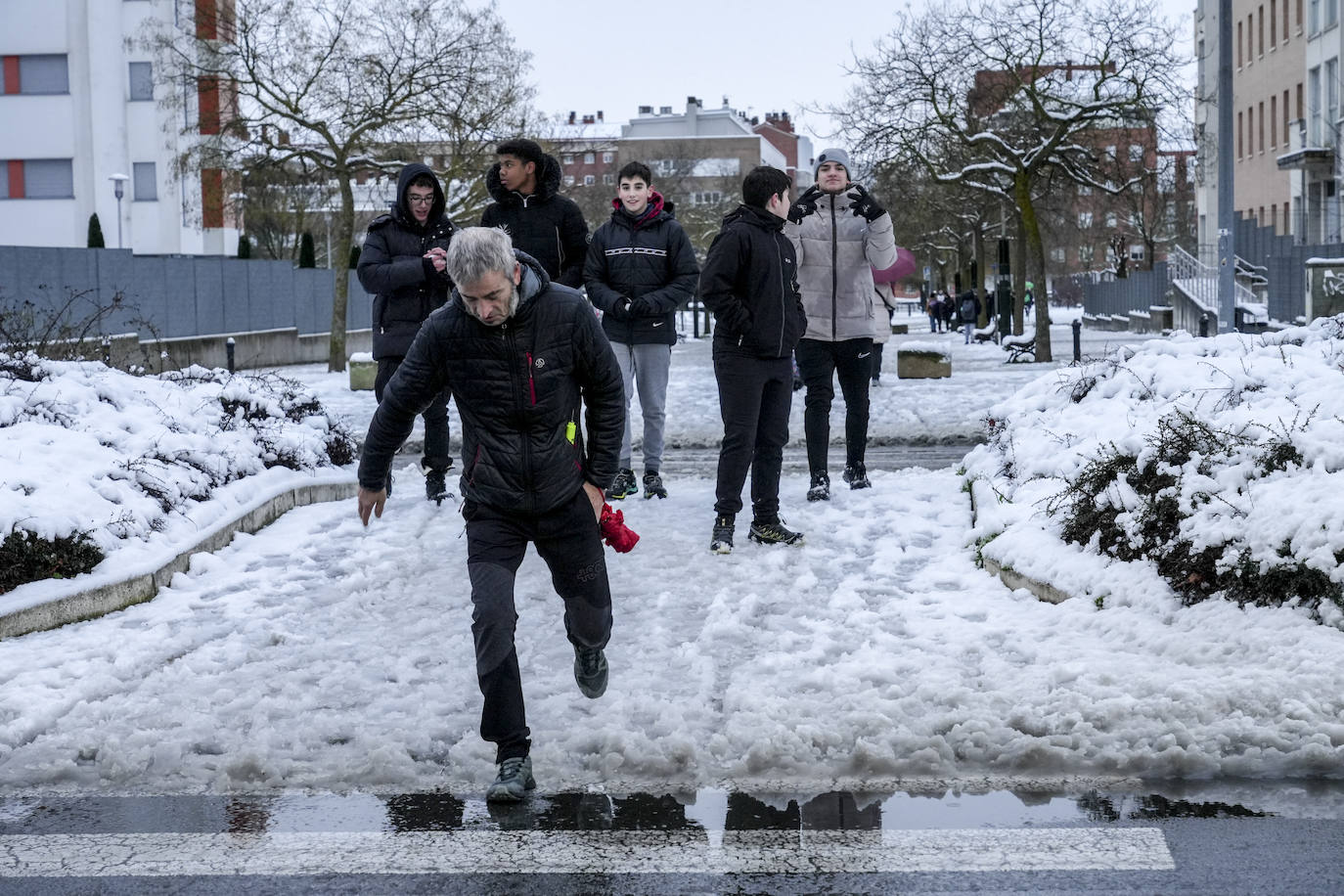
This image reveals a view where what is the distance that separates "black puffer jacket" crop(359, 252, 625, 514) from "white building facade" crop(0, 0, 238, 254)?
170 ft

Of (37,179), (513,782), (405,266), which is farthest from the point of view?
(37,179)

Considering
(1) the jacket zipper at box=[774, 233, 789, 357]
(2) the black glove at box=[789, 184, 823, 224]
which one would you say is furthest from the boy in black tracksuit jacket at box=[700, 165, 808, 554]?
(2) the black glove at box=[789, 184, 823, 224]

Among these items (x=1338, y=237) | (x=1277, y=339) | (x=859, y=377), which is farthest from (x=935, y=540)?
(x=1338, y=237)

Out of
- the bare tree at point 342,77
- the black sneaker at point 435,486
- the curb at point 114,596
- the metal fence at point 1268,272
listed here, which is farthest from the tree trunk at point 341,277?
the curb at point 114,596

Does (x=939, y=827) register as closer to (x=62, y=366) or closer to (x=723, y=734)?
(x=723, y=734)

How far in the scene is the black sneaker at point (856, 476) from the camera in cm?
1101

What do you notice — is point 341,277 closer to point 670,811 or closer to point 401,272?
point 401,272

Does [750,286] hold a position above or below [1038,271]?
below

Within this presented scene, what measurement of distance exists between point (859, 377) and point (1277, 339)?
2.41m

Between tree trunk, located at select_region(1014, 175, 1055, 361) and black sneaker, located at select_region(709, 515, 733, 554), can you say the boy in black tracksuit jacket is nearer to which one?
black sneaker, located at select_region(709, 515, 733, 554)

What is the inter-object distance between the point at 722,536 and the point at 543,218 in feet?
7.30

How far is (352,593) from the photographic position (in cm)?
803

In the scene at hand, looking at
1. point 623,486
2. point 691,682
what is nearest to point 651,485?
point 623,486

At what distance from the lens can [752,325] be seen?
8.70 m
